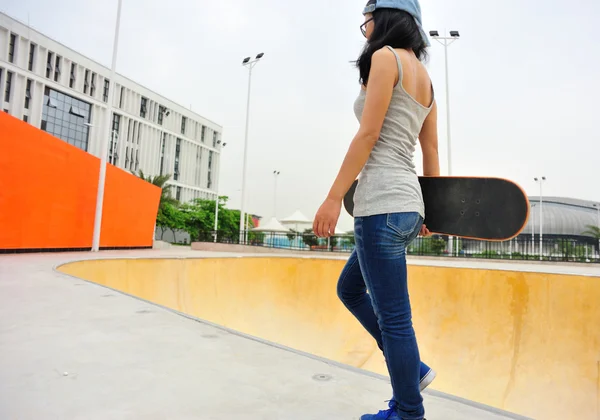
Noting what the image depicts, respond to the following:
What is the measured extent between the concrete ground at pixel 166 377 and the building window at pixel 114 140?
128 ft

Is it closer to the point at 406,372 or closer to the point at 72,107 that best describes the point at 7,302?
the point at 406,372

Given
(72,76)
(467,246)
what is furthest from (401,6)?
(72,76)

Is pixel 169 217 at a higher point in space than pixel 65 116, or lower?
lower

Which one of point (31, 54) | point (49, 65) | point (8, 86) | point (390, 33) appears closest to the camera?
point (390, 33)

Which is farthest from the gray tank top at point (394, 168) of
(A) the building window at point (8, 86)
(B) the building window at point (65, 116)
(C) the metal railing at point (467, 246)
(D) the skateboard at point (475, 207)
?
(A) the building window at point (8, 86)

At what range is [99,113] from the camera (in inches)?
1433

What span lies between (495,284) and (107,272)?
6463 mm

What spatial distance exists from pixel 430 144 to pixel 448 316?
4767mm

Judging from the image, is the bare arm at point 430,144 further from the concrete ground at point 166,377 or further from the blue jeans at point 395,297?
the concrete ground at point 166,377

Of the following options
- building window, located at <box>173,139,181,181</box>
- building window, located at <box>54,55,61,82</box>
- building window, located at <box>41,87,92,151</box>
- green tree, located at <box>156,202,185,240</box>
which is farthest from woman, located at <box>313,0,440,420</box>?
building window, located at <box>173,139,181,181</box>

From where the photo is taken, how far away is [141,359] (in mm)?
1740

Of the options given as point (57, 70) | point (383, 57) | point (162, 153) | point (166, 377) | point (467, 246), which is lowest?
point (166, 377)

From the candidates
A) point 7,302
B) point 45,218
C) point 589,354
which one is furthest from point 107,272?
point 589,354

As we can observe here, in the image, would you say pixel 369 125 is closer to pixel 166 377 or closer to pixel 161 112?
pixel 166 377
